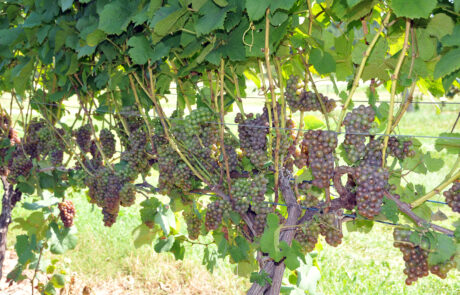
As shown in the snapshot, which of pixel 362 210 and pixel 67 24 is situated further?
pixel 67 24

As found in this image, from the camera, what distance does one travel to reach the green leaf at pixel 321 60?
1632 millimetres

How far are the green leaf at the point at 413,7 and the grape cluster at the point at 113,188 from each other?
1454 millimetres

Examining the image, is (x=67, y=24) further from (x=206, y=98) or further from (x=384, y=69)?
(x=384, y=69)

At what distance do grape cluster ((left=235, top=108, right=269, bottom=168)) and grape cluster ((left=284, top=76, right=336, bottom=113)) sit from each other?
0.52 ft

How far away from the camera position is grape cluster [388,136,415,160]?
1465 millimetres

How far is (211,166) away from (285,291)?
0.89 meters

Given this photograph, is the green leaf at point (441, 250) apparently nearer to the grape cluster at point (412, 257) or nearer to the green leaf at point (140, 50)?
the grape cluster at point (412, 257)

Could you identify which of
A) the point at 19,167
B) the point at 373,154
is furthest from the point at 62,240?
the point at 373,154

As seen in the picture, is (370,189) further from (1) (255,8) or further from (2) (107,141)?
(2) (107,141)

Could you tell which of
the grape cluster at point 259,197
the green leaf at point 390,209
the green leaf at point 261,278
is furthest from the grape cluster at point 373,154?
the green leaf at point 261,278

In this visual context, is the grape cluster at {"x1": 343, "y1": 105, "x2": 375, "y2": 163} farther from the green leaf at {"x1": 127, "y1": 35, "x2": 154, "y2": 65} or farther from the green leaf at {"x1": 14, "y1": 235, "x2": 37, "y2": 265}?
the green leaf at {"x1": 14, "y1": 235, "x2": 37, "y2": 265}

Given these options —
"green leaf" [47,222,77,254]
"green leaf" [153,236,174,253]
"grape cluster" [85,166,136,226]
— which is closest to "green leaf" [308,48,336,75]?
"grape cluster" [85,166,136,226]

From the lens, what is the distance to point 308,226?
5.59 ft

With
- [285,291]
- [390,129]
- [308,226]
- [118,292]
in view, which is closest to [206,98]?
[308,226]
